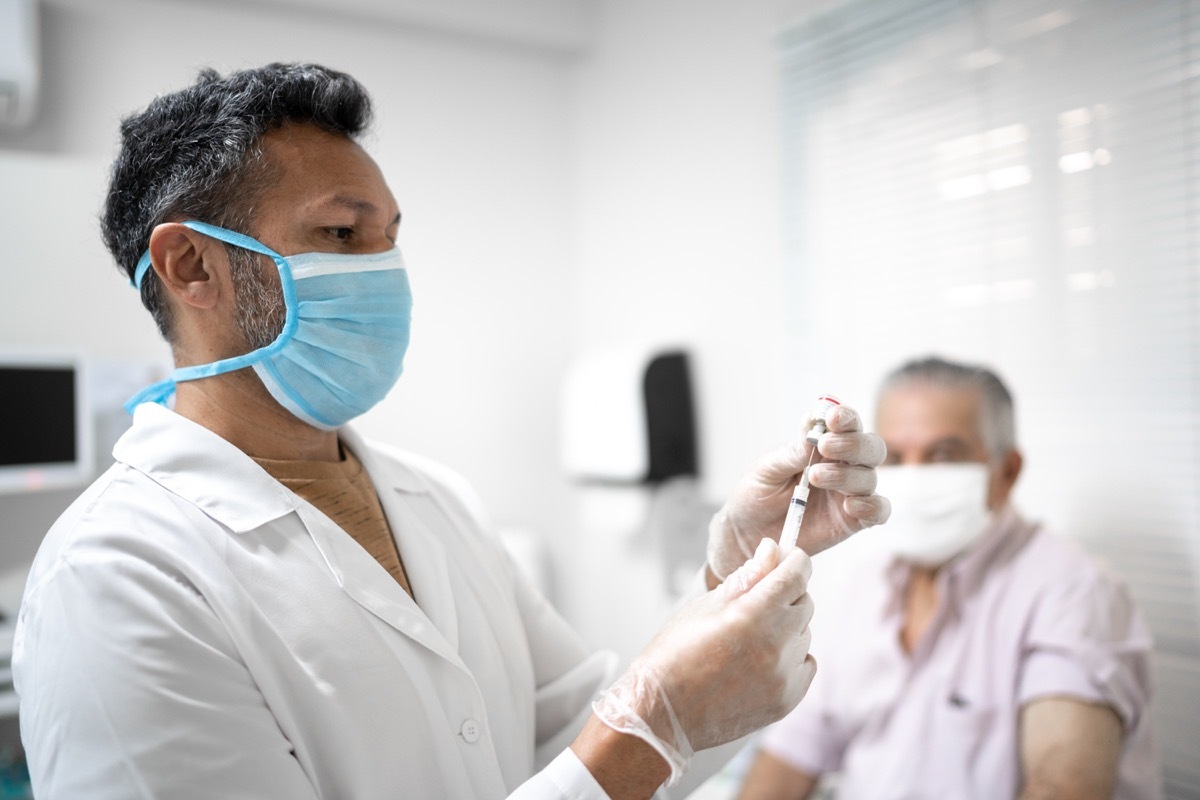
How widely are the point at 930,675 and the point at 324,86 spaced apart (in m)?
1.36

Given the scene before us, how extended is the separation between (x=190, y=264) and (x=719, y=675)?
0.70 m

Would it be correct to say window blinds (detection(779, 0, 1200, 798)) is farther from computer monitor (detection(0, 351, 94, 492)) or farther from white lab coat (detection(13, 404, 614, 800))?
computer monitor (detection(0, 351, 94, 492))

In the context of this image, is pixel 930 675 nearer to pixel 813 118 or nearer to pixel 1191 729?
pixel 1191 729

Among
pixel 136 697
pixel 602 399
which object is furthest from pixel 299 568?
pixel 602 399

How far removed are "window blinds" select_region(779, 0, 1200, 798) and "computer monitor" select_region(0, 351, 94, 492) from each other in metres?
1.87

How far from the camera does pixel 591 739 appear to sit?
77 cm

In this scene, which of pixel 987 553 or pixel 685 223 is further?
pixel 685 223

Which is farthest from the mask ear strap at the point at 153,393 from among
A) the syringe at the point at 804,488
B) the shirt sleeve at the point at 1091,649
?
the shirt sleeve at the point at 1091,649

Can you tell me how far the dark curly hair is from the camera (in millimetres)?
920

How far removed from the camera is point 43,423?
211 centimetres

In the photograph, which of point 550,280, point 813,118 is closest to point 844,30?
point 813,118

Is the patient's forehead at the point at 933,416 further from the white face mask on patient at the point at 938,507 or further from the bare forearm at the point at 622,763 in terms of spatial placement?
the bare forearm at the point at 622,763

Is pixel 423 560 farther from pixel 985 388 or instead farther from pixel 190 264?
pixel 985 388

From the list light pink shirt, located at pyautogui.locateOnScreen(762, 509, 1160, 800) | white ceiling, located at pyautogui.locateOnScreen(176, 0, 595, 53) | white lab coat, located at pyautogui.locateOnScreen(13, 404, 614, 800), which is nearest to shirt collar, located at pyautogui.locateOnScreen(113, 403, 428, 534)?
white lab coat, located at pyautogui.locateOnScreen(13, 404, 614, 800)
